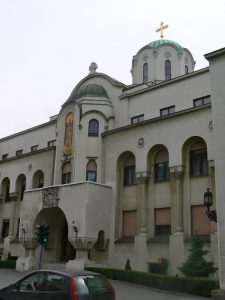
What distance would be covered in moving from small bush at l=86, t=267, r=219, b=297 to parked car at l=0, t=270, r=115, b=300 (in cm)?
807

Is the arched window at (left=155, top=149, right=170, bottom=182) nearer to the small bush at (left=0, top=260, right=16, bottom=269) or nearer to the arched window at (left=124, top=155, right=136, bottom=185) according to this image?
the arched window at (left=124, top=155, right=136, bottom=185)

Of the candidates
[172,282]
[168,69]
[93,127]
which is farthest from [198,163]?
[168,69]

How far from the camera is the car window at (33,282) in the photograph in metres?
11.4

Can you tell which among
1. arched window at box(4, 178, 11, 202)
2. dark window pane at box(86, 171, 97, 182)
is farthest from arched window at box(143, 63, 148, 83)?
arched window at box(4, 178, 11, 202)

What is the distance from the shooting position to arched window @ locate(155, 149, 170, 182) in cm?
2842

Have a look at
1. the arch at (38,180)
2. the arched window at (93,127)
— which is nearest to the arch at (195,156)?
the arched window at (93,127)

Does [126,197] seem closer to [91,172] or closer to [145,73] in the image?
[91,172]

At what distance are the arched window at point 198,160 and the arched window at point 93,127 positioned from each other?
896 cm

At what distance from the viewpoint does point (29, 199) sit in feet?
108

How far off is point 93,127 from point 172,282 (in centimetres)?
1647

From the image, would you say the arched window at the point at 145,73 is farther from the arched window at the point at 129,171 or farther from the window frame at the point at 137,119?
the arched window at the point at 129,171

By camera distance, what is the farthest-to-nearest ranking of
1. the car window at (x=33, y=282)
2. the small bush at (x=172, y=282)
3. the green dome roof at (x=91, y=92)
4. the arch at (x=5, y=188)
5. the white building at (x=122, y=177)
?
the arch at (x=5, y=188), the green dome roof at (x=91, y=92), the white building at (x=122, y=177), the small bush at (x=172, y=282), the car window at (x=33, y=282)

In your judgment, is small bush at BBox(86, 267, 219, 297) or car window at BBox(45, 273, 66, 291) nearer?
car window at BBox(45, 273, 66, 291)

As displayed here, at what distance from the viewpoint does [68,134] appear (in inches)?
1332
